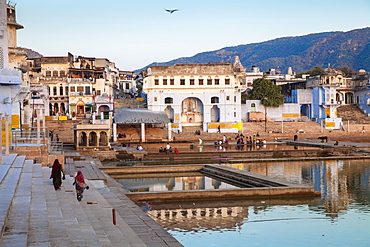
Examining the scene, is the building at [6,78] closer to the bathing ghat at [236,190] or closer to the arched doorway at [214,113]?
the bathing ghat at [236,190]

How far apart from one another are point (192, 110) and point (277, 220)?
153ft

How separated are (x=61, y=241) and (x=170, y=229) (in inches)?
289

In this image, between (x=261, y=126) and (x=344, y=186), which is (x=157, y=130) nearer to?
(x=261, y=126)

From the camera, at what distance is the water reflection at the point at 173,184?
25547mm

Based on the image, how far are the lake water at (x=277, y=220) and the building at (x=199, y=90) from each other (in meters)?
35.8

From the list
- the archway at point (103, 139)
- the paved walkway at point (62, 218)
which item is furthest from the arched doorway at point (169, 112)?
the paved walkway at point (62, 218)

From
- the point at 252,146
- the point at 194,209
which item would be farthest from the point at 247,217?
the point at 252,146

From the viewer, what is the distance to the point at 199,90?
61375mm

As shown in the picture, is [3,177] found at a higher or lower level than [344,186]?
higher

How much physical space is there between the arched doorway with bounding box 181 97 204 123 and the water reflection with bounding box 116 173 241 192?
33.8m

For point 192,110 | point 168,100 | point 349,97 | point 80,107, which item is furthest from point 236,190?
point 349,97

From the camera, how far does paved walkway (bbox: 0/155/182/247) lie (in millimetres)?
9336

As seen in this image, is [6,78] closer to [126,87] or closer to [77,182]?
[77,182]

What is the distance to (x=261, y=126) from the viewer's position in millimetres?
62844
